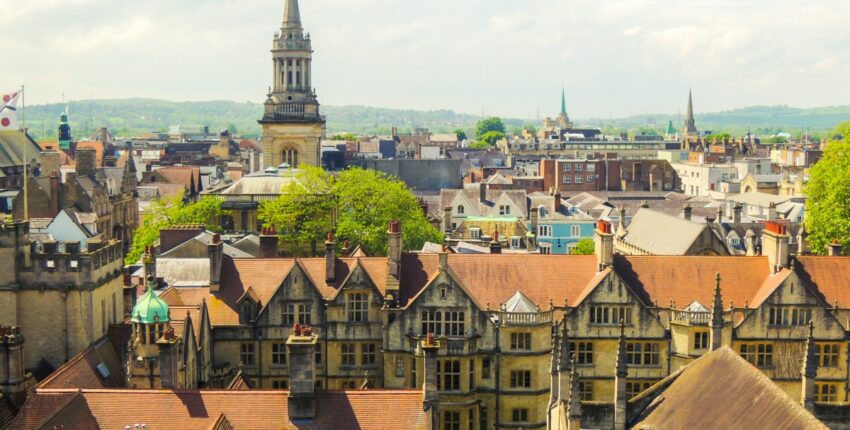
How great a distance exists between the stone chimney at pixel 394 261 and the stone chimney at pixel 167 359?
1617 centimetres

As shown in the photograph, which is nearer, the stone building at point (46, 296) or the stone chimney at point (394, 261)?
the stone building at point (46, 296)

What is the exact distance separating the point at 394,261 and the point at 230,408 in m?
19.6

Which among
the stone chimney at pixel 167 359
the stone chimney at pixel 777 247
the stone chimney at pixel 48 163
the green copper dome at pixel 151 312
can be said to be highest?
the stone chimney at pixel 48 163

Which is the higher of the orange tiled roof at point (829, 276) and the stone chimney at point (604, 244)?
the stone chimney at point (604, 244)

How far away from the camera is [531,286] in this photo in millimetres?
57750

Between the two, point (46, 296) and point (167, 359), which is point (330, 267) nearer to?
point (46, 296)

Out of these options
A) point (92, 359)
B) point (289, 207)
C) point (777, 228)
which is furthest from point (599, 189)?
point (92, 359)

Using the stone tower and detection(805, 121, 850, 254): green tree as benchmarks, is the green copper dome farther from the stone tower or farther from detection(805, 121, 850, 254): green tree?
Answer: the stone tower

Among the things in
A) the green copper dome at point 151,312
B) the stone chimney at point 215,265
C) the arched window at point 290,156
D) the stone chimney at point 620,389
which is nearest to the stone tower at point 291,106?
the arched window at point 290,156

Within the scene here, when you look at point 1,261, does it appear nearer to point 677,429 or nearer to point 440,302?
point 440,302

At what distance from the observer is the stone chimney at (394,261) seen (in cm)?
5647

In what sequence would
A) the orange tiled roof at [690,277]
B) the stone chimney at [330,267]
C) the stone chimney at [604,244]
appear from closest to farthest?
1. the stone chimney at [604,244]
2. the orange tiled roof at [690,277]
3. the stone chimney at [330,267]

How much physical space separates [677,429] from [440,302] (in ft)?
74.7

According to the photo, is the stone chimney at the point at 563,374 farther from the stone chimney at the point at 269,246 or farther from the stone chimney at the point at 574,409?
the stone chimney at the point at 269,246
